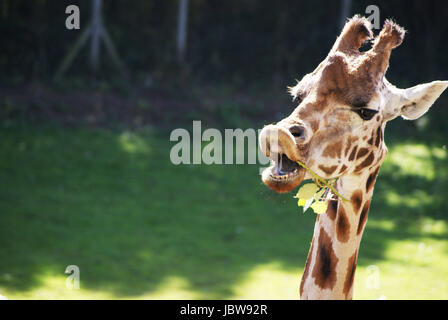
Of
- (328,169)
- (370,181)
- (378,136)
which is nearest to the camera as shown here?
(328,169)

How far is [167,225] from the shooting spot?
7754 millimetres

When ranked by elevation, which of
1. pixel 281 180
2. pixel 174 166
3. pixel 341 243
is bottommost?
pixel 341 243

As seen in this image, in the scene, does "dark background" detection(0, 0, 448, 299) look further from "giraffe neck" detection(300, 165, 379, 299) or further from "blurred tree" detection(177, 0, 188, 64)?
"giraffe neck" detection(300, 165, 379, 299)

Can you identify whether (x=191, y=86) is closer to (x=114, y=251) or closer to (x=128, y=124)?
(x=128, y=124)

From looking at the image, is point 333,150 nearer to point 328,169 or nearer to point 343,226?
point 328,169

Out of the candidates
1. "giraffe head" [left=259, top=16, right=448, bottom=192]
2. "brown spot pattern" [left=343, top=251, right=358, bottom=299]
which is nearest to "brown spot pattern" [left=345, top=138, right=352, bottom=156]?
"giraffe head" [left=259, top=16, right=448, bottom=192]

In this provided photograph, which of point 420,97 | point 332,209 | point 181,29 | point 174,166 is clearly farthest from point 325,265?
point 181,29

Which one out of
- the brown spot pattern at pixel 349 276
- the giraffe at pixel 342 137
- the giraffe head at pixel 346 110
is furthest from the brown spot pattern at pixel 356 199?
the brown spot pattern at pixel 349 276

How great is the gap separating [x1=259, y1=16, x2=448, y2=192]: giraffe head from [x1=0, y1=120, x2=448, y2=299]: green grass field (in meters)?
2.69

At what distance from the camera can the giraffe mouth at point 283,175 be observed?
2473 mm

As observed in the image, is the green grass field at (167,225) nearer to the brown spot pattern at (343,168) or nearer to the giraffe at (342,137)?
the giraffe at (342,137)

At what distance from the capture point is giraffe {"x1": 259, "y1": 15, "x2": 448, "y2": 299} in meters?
2.54

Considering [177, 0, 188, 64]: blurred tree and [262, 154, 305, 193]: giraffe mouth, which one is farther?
[177, 0, 188, 64]: blurred tree

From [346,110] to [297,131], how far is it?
0.30 m
